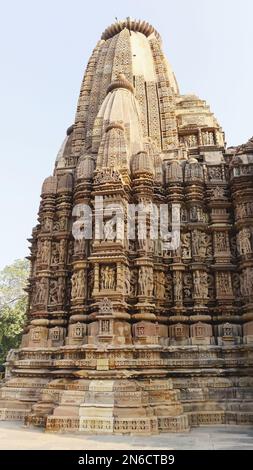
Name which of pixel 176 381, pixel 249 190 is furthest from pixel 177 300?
pixel 249 190

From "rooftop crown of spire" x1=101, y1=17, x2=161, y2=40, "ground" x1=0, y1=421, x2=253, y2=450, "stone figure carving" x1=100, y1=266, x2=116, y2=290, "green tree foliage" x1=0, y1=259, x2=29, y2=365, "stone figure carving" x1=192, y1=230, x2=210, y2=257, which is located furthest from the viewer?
"green tree foliage" x1=0, y1=259, x2=29, y2=365

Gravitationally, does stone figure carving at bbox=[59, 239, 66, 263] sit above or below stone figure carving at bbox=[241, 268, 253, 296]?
above

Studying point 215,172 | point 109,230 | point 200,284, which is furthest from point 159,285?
point 215,172

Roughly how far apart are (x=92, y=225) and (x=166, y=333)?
3.99 metres

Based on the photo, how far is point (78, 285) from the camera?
1115 cm

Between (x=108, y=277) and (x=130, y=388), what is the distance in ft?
9.98

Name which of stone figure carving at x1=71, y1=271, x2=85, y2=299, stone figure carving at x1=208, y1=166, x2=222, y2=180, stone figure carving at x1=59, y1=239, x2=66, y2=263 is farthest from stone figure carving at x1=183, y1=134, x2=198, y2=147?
stone figure carving at x1=71, y1=271, x2=85, y2=299

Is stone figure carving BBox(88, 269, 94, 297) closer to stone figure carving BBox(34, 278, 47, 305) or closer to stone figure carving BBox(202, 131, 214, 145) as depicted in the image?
stone figure carving BBox(34, 278, 47, 305)

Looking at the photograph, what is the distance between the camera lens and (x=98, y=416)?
823cm

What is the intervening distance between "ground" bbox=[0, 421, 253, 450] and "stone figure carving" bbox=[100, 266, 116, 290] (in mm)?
3805

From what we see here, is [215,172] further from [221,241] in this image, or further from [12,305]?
[12,305]

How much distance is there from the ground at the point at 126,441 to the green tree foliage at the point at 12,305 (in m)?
19.1

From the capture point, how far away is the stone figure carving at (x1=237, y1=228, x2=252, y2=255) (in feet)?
37.5
